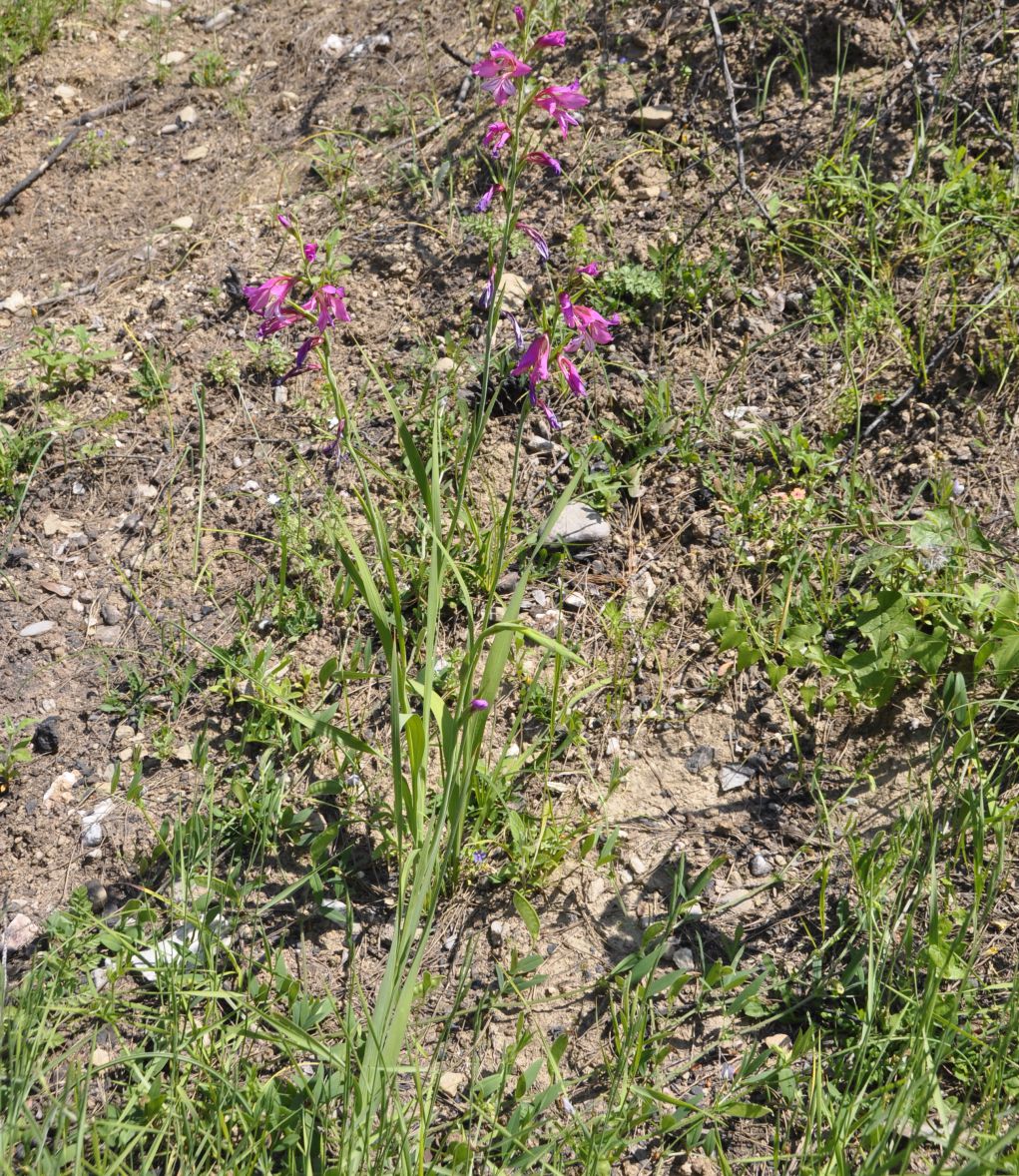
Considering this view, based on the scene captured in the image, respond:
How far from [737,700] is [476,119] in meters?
2.48

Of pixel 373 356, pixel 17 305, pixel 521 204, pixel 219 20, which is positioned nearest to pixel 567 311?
pixel 521 204

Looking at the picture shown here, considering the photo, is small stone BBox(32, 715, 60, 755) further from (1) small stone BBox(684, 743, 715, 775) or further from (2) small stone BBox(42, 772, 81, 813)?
(1) small stone BBox(684, 743, 715, 775)

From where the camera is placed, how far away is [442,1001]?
2.18 m

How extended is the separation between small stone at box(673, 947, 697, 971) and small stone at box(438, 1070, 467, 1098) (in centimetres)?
50

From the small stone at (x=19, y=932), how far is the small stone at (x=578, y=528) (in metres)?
1.59

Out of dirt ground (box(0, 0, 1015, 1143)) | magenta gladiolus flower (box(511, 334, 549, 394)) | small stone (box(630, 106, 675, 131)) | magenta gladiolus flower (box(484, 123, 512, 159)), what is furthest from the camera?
small stone (box(630, 106, 675, 131))

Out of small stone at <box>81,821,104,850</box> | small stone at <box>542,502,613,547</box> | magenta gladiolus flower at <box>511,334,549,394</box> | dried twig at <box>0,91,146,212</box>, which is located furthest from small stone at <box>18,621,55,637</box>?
dried twig at <box>0,91,146,212</box>

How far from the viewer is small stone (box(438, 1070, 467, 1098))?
205 cm

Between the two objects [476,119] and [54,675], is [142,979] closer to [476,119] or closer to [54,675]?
[54,675]

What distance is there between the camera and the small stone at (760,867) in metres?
2.32

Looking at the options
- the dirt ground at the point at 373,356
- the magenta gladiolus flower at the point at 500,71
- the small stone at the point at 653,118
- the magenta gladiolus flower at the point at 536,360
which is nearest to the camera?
the magenta gladiolus flower at the point at 500,71

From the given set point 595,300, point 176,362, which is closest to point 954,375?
point 595,300

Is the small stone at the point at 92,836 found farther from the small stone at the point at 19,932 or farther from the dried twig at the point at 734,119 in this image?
the dried twig at the point at 734,119

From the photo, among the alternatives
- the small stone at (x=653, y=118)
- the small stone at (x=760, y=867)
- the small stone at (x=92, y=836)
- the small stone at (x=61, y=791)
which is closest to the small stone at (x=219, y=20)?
the small stone at (x=653, y=118)
